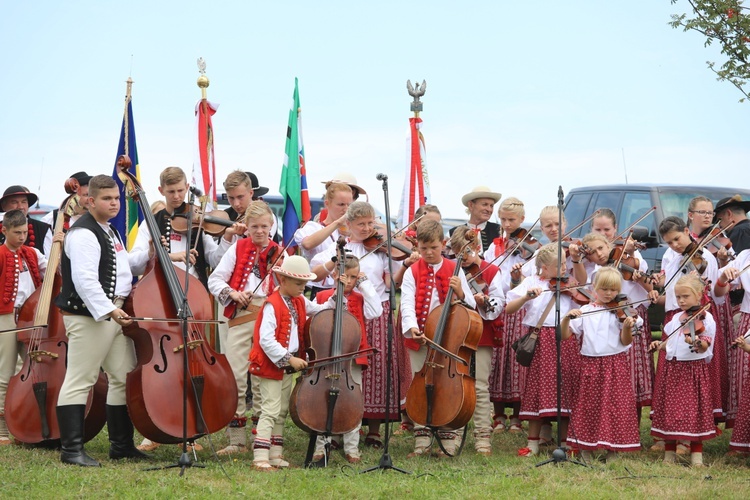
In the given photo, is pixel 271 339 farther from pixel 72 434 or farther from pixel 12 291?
pixel 12 291

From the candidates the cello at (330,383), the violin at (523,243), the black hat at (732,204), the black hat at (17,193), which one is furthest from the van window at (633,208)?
the black hat at (17,193)

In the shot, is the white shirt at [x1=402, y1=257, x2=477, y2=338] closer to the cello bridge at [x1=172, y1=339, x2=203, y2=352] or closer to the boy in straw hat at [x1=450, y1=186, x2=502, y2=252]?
the boy in straw hat at [x1=450, y1=186, x2=502, y2=252]

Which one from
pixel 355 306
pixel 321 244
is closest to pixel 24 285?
pixel 321 244

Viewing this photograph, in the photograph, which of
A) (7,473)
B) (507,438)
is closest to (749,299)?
(507,438)

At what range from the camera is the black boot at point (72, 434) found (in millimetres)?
5461

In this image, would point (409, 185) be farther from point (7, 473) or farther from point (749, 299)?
point (7, 473)

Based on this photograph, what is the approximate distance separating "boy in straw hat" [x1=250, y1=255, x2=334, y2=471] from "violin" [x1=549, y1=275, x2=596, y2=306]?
1685 mm

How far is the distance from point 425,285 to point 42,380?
2578 millimetres

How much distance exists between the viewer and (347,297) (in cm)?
602

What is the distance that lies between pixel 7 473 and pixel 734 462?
15.1ft

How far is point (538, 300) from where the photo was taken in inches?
249

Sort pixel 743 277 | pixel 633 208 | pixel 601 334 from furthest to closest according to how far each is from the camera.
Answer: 1. pixel 633 208
2. pixel 743 277
3. pixel 601 334

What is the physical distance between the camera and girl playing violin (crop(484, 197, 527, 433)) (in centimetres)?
665

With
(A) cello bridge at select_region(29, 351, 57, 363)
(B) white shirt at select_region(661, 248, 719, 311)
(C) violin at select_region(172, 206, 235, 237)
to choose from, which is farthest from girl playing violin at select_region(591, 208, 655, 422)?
(A) cello bridge at select_region(29, 351, 57, 363)
